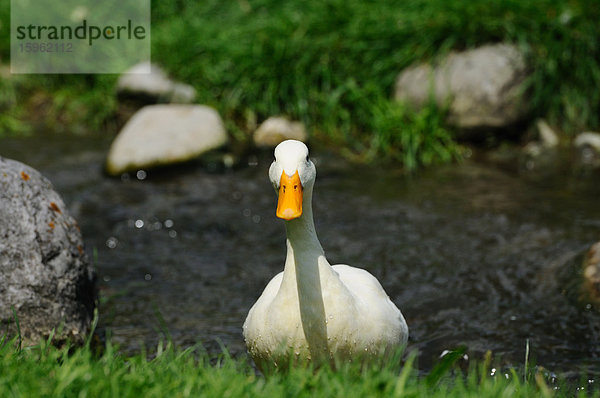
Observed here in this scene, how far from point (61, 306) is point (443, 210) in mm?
3735

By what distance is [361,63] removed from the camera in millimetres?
8547

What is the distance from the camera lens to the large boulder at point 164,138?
Result: 25.1 ft

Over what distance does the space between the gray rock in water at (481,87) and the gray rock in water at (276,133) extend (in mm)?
1241

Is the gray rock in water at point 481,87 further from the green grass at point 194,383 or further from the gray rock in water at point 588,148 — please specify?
the green grass at point 194,383

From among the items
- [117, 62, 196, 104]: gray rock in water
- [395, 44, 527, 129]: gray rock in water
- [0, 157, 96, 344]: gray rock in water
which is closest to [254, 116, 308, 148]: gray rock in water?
[117, 62, 196, 104]: gray rock in water

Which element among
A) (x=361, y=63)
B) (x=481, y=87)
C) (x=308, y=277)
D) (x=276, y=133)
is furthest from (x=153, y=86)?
(x=308, y=277)

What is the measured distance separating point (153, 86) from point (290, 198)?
20.5ft

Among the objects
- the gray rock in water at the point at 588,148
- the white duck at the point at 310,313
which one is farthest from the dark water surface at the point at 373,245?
the white duck at the point at 310,313

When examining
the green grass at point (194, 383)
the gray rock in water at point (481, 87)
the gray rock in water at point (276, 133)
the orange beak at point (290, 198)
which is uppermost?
the gray rock in water at point (481, 87)

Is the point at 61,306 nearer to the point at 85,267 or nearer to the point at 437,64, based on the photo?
the point at 85,267

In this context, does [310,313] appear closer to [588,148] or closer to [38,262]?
[38,262]

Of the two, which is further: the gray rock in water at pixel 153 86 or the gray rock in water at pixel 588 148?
the gray rock in water at pixel 153 86

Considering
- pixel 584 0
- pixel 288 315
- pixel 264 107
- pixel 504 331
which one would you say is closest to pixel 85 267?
pixel 288 315

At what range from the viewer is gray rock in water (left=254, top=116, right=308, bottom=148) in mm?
8320
